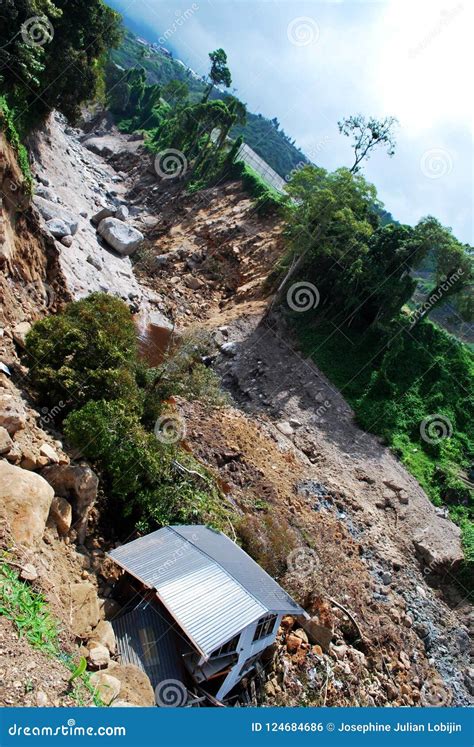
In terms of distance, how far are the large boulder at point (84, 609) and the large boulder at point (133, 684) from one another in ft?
2.48

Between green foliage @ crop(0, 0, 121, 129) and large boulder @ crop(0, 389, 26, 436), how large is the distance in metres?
12.7

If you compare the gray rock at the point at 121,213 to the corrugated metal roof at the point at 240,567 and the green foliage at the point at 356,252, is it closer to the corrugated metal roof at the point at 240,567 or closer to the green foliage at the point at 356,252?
the green foliage at the point at 356,252

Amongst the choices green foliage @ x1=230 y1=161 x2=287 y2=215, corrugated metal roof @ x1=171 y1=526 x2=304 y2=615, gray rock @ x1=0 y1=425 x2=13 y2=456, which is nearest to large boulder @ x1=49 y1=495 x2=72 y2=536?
gray rock @ x1=0 y1=425 x2=13 y2=456

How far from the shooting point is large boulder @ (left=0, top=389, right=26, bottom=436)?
882cm

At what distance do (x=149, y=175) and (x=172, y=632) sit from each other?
126ft

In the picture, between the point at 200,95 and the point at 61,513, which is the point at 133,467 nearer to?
the point at 61,513

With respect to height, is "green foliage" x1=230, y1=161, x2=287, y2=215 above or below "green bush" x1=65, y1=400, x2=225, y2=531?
above

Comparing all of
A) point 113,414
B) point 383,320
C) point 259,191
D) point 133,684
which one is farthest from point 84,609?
point 259,191

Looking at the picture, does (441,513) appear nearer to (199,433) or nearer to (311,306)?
(199,433)

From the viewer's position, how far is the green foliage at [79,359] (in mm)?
11125

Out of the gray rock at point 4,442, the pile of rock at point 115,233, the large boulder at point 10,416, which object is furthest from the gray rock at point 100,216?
the gray rock at point 4,442

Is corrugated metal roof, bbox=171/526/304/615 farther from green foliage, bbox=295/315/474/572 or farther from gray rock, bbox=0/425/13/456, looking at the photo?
green foliage, bbox=295/315/474/572

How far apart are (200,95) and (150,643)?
337ft

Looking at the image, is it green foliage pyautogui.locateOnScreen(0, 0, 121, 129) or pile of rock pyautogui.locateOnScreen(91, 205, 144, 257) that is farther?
pile of rock pyautogui.locateOnScreen(91, 205, 144, 257)
